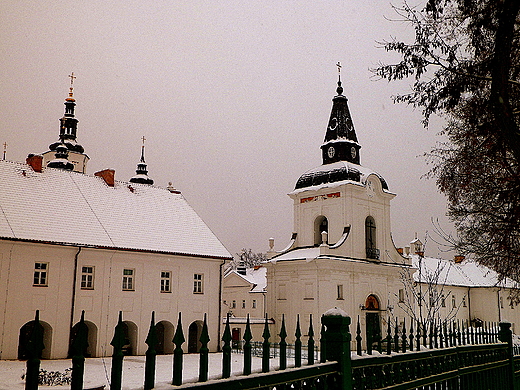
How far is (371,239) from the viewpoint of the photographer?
125 feet

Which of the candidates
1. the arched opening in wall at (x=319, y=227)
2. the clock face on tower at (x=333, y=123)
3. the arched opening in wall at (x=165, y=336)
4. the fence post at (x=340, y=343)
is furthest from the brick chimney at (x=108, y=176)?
the fence post at (x=340, y=343)

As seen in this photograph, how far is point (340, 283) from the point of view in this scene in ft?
113

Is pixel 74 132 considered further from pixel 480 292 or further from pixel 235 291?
pixel 480 292

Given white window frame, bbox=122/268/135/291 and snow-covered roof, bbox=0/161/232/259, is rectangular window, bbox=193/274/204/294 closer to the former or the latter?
snow-covered roof, bbox=0/161/232/259

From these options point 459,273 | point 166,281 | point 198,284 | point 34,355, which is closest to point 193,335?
point 198,284

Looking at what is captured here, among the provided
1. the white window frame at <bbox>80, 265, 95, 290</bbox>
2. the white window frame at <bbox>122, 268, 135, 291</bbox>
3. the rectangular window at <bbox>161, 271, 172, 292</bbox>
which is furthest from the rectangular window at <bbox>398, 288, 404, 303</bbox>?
the white window frame at <bbox>80, 265, 95, 290</bbox>

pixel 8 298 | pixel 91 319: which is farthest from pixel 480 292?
pixel 8 298

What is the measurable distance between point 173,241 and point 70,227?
582 cm

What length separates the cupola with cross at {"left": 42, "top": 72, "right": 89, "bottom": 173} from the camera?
53.7m

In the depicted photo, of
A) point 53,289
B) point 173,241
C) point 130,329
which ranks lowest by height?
point 130,329

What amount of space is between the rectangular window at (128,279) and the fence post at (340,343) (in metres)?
23.4

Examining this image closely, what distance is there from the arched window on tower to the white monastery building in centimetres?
1119

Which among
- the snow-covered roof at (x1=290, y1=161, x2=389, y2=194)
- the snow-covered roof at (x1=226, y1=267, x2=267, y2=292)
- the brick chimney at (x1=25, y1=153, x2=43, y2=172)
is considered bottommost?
the snow-covered roof at (x1=226, y1=267, x2=267, y2=292)

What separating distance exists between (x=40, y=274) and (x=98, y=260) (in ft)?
9.31
